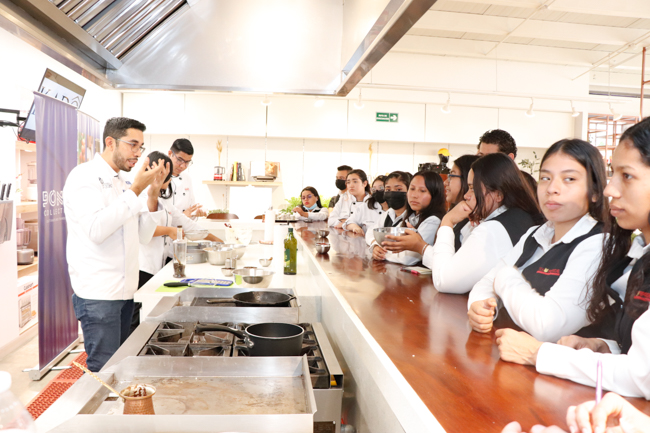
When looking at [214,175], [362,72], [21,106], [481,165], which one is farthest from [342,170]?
[481,165]

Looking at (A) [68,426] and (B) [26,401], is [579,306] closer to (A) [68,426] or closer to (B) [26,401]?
(A) [68,426]

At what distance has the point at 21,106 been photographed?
14.1 ft

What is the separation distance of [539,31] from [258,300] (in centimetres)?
600

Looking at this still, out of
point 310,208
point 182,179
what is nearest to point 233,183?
point 310,208

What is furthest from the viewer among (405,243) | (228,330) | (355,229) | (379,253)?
(355,229)

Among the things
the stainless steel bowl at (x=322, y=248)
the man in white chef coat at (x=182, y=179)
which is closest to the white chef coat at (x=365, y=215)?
the man in white chef coat at (x=182, y=179)

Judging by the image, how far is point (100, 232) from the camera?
2387 millimetres

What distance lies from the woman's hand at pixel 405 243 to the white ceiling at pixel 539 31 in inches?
146

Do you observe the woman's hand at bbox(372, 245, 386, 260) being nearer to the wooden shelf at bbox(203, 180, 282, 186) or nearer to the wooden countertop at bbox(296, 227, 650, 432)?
the wooden countertop at bbox(296, 227, 650, 432)

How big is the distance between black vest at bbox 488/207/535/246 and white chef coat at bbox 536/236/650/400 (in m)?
0.84

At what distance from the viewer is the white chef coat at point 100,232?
2391mm

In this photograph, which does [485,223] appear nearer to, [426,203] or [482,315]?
[482,315]

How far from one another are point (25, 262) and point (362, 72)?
3.85m

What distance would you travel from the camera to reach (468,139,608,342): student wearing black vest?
43.9 inches
